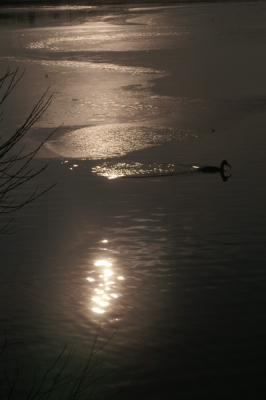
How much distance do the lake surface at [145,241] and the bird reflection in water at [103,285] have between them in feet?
0.06

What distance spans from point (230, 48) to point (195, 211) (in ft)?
51.4

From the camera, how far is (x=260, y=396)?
14.9 feet

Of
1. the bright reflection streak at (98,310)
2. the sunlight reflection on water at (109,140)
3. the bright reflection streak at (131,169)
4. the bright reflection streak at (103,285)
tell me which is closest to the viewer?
the bright reflection streak at (98,310)

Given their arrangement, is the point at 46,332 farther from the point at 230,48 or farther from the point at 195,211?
the point at 230,48

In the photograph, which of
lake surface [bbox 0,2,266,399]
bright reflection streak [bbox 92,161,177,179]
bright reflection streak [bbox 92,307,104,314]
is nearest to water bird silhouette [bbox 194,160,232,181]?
lake surface [bbox 0,2,266,399]

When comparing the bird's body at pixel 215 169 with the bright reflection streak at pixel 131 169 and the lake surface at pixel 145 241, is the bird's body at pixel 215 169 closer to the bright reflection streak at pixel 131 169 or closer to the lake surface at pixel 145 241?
the lake surface at pixel 145 241

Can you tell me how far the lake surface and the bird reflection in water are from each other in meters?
0.02

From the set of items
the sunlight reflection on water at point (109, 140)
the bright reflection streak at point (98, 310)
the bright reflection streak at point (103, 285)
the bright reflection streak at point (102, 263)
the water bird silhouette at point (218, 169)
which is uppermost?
the sunlight reflection on water at point (109, 140)

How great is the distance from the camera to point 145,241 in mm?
7246

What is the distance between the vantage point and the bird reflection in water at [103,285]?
585cm

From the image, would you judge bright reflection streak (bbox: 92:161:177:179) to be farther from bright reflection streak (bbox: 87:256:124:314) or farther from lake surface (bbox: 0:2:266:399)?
bright reflection streak (bbox: 87:256:124:314)

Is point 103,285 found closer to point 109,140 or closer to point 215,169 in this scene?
point 215,169

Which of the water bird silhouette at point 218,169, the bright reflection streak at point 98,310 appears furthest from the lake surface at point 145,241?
the water bird silhouette at point 218,169

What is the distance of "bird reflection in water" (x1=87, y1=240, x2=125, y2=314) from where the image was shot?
19.2 ft
